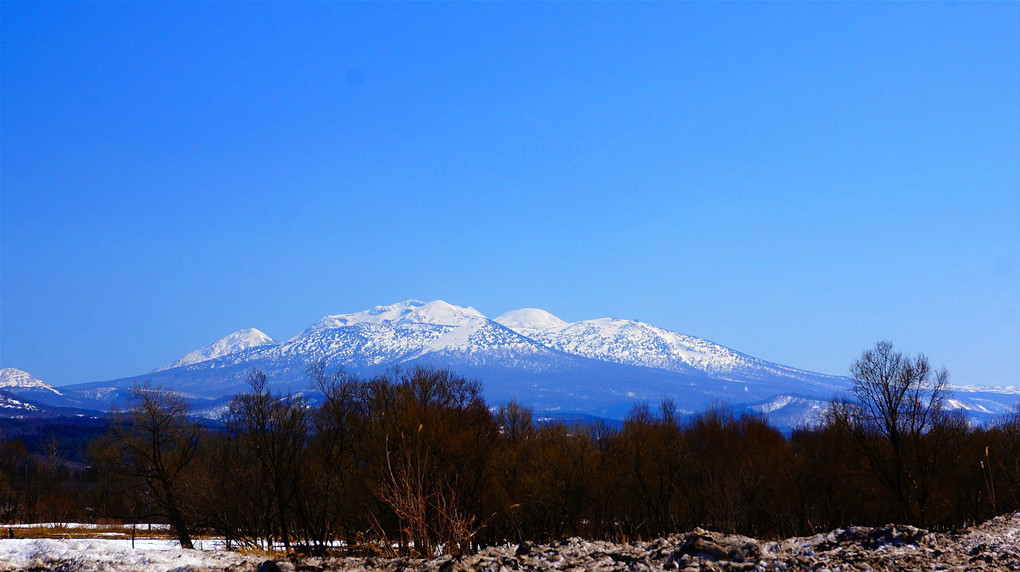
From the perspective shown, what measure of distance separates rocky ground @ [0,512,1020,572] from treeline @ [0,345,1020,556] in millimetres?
23271

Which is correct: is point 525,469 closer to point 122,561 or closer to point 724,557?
point 122,561

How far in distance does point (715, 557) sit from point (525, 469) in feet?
132

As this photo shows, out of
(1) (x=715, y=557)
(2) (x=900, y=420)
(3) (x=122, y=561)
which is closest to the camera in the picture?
(1) (x=715, y=557)

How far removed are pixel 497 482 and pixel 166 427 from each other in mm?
21277

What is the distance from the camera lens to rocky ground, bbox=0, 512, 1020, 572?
29.6 feet

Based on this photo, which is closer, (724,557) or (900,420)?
(724,557)

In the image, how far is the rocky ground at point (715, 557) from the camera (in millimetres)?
9008

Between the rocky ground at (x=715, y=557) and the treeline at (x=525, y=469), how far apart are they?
23271 mm

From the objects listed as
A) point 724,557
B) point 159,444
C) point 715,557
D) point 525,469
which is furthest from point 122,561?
point 525,469

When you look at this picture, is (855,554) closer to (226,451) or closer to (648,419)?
(226,451)

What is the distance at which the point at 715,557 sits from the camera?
9.09 meters

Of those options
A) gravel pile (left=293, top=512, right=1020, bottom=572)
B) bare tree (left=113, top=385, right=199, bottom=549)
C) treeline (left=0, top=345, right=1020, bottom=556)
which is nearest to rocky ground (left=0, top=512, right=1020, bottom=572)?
gravel pile (left=293, top=512, right=1020, bottom=572)

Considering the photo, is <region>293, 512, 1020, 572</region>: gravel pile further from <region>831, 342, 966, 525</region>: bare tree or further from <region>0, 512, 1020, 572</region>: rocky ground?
<region>831, 342, 966, 525</region>: bare tree

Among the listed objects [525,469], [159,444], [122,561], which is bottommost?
[525,469]
